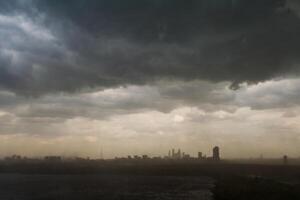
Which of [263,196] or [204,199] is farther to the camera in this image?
[204,199]

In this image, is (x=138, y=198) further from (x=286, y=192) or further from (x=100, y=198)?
(x=286, y=192)

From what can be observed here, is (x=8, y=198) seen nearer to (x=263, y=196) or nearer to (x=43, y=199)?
(x=43, y=199)

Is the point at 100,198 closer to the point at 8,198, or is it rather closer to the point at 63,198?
the point at 63,198

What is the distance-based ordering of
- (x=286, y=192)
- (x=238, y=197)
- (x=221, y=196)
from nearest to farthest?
(x=286, y=192) → (x=238, y=197) → (x=221, y=196)

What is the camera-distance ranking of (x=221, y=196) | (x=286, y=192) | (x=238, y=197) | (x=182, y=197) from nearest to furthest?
1. (x=286, y=192)
2. (x=238, y=197)
3. (x=221, y=196)
4. (x=182, y=197)

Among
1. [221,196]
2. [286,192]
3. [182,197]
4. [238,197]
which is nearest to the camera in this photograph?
[286,192]

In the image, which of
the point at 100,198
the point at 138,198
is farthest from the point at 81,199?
the point at 138,198

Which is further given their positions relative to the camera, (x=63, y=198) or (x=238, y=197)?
(x=63, y=198)

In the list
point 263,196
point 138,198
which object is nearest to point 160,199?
point 138,198
